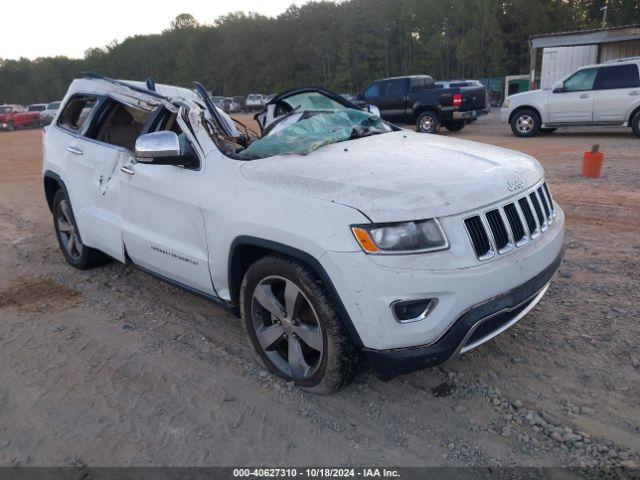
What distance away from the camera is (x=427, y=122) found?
15.8m

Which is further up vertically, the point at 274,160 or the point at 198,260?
the point at 274,160

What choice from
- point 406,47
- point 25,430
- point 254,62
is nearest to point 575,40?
point 25,430

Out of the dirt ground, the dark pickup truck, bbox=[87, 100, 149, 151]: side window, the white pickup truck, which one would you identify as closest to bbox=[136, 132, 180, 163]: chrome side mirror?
bbox=[87, 100, 149, 151]: side window

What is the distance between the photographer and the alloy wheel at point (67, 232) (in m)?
4.92

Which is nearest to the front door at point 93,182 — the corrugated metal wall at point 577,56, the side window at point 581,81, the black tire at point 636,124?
the side window at point 581,81

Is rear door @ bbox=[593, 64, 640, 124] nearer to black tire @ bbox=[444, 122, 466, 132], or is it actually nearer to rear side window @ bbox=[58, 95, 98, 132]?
black tire @ bbox=[444, 122, 466, 132]

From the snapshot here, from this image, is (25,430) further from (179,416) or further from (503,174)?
(503,174)

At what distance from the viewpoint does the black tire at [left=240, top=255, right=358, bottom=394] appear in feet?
8.68

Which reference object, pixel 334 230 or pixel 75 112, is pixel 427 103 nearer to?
pixel 75 112

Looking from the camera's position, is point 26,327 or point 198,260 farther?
point 26,327

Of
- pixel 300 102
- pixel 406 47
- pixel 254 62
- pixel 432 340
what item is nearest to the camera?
pixel 432 340

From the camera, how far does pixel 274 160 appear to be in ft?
10.2

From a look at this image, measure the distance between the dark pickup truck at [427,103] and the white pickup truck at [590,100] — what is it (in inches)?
68.1

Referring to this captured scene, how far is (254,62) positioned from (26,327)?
254ft
